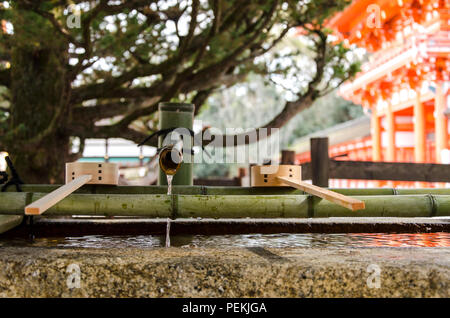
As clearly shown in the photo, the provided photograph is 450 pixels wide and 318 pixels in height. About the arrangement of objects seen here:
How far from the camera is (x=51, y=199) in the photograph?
4.48 ft

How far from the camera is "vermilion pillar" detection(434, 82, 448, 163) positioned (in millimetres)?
8898

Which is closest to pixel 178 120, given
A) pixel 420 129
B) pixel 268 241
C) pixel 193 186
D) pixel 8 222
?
pixel 193 186

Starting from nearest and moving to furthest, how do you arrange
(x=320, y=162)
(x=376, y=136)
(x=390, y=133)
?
1. (x=320, y=162)
2. (x=390, y=133)
3. (x=376, y=136)

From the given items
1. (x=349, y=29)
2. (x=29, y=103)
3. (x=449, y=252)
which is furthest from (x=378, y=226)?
(x=349, y=29)

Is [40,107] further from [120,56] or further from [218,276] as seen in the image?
[218,276]

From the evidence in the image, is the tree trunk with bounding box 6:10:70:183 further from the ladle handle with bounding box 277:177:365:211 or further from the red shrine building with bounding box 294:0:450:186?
the red shrine building with bounding box 294:0:450:186

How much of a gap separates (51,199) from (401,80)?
9670 millimetres

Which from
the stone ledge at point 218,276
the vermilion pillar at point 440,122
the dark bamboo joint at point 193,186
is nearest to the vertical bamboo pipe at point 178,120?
the dark bamboo joint at point 193,186

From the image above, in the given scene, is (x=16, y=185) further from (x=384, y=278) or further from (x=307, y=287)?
(x=384, y=278)

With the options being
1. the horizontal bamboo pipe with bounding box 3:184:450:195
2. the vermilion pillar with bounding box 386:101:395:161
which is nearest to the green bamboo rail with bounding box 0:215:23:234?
the horizontal bamboo pipe with bounding box 3:184:450:195

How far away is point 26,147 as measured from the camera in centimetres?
423

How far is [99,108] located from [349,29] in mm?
9193

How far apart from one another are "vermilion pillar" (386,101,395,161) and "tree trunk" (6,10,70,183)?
8573 mm

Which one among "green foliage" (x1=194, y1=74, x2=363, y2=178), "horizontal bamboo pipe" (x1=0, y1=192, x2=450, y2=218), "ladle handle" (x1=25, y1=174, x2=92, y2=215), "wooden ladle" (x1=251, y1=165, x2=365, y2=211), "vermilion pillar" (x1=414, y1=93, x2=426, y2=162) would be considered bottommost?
"horizontal bamboo pipe" (x1=0, y1=192, x2=450, y2=218)
